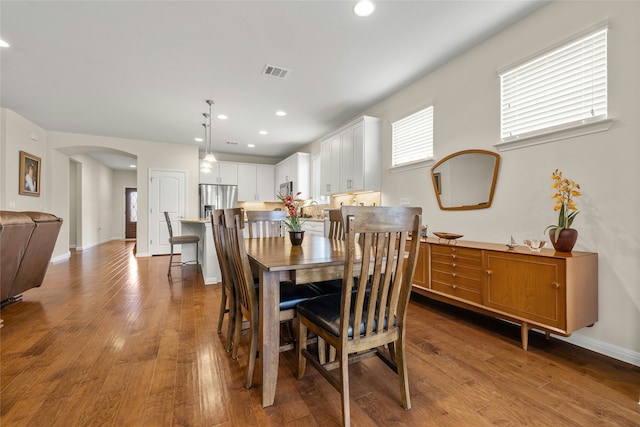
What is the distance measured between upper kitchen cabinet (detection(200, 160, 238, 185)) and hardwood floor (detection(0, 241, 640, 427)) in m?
4.75

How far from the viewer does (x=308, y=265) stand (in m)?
1.38

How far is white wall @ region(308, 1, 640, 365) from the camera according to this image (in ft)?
6.01

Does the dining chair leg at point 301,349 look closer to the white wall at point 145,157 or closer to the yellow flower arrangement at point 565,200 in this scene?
the yellow flower arrangement at point 565,200

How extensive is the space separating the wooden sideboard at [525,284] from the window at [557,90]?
1.05 meters

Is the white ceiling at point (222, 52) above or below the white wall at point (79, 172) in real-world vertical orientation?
above

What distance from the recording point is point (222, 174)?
23.5 feet

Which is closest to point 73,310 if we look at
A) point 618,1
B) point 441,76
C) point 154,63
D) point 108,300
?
point 108,300

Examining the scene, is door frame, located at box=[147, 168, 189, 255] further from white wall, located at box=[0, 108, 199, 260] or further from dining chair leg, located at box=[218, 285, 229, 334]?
dining chair leg, located at box=[218, 285, 229, 334]

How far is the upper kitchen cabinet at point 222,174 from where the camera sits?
7035 mm

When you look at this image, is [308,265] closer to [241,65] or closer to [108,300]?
[241,65]

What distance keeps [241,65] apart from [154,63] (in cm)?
97

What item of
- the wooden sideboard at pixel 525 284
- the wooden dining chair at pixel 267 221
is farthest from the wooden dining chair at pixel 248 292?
the wooden sideboard at pixel 525 284

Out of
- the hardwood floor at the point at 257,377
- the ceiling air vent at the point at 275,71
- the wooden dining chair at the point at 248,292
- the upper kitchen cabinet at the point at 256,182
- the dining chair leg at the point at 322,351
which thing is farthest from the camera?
the upper kitchen cabinet at the point at 256,182

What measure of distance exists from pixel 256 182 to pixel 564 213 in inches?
264
